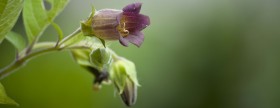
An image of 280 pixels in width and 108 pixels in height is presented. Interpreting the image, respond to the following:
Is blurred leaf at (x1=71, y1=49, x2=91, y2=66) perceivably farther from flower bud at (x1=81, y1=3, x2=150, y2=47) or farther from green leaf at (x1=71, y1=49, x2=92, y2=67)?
flower bud at (x1=81, y1=3, x2=150, y2=47)

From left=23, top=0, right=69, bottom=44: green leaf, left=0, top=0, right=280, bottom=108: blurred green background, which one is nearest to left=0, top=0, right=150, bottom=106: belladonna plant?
left=23, top=0, right=69, bottom=44: green leaf

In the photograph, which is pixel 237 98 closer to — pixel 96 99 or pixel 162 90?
pixel 162 90

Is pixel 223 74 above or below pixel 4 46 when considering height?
below

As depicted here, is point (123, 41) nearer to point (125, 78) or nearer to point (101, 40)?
point (101, 40)

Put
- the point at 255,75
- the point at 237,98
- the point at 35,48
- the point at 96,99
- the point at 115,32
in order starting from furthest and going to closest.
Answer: the point at 255,75 → the point at 237,98 → the point at 96,99 → the point at 35,48 → the point at 115,32

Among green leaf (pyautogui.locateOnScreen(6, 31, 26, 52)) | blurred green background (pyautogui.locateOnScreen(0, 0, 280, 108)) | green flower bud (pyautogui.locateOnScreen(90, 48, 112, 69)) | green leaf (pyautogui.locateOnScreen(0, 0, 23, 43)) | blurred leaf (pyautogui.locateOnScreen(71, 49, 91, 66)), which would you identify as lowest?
blurred green background (pyautogui.locateOnScreen(0, 0, 280, 108))

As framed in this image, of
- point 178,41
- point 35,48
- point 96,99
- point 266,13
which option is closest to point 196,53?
point 178,41
